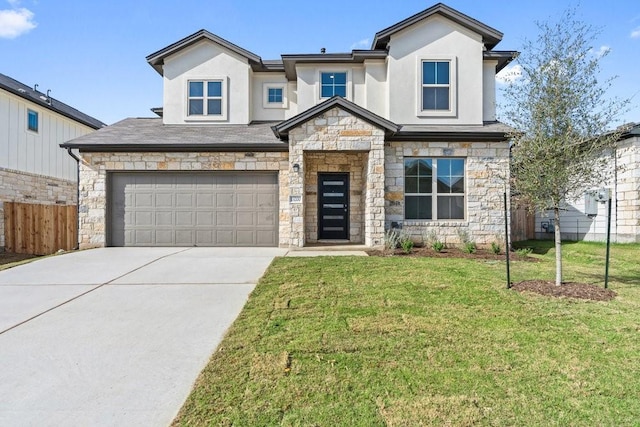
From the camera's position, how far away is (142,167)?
10.6m

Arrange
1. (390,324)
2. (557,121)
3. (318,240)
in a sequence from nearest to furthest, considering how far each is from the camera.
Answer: (390,324)
(557,121)
(318,240)

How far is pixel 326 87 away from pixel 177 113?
5281mm

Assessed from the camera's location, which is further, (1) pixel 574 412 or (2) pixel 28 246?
(2) pixel 28 246

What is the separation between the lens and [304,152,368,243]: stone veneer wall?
37.2 ft

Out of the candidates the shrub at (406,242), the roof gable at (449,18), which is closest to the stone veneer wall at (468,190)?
the shrub at (406,242)

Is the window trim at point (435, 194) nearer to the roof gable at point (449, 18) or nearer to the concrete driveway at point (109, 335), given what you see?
the roof gable at point (449, 18)

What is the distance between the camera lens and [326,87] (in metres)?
11.9

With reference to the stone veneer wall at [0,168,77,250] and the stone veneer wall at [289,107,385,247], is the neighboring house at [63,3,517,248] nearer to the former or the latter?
the stone veneer wall at [289,107,385,247]

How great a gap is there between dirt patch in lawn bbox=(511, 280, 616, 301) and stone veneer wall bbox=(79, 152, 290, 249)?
669 cm

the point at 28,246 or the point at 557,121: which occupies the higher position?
the point at 557,121

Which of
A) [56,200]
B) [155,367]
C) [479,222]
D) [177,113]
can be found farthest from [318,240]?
[56,200]

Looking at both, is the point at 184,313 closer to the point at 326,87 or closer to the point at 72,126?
the point at 326,87

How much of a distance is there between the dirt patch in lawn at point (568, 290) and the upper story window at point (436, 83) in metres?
6.89

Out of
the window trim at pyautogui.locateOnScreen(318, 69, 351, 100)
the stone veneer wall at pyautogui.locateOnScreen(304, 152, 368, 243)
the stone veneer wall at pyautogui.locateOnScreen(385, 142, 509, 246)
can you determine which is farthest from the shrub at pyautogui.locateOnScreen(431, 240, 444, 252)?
the window trim at pyautogui.locateOnScreen(318, 69, 351, 100)
